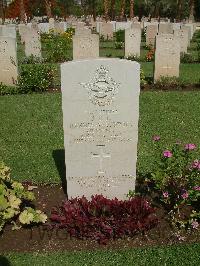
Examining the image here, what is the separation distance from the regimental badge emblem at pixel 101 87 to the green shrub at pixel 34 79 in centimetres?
741

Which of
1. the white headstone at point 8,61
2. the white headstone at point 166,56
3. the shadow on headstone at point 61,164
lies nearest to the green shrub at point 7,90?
the white headstone at point 8,61

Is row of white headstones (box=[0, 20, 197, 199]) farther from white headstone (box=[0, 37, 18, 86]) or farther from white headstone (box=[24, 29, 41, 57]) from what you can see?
white headstone (box=[24, 29, 41, 57])

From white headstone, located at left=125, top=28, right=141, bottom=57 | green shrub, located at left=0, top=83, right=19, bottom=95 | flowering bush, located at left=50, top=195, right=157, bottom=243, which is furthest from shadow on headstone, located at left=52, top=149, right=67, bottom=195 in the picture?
white headstone, located at left=125, top=28, right=141, bottom=57

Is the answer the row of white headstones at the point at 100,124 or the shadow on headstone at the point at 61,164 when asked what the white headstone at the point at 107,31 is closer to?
the shadow on headstone at the point at 61,164

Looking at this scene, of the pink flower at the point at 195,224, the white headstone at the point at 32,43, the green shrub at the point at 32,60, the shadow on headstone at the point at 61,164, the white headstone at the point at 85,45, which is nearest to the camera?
the pink flower at the point at 195,224

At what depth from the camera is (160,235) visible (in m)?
4.54

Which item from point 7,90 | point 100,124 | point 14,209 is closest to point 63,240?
point 14,209

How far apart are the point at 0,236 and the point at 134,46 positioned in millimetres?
15367

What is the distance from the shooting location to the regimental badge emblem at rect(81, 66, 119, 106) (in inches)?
173

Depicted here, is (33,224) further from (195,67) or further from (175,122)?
(195,67)

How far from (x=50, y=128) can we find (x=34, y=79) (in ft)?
11.8

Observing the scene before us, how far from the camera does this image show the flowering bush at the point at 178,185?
4621 mm

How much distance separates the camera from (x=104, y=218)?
4.52 metres

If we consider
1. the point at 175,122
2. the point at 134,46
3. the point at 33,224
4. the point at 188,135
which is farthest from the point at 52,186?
the point at 134,46
